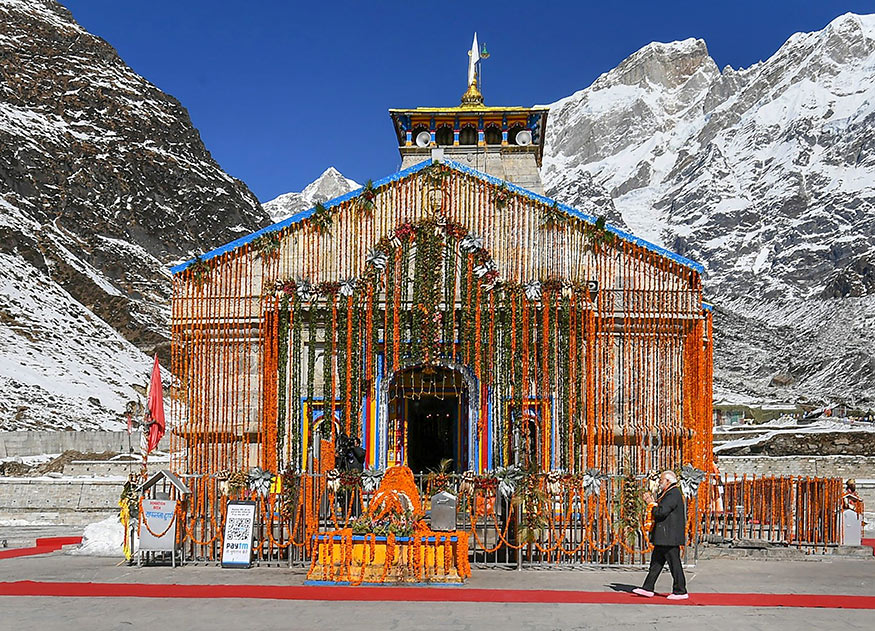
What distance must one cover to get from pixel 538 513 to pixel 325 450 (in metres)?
6.37

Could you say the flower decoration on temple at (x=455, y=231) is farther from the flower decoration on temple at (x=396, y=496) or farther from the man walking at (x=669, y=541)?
the man walking at (x=669, y=541)

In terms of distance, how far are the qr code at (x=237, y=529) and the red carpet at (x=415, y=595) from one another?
76.2 inches

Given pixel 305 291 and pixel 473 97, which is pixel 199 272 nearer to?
pixel 305 291

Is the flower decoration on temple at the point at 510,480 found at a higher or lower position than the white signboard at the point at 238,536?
higher

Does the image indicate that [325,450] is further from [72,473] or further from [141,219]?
[141,219]

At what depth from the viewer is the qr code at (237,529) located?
15750 millimetres

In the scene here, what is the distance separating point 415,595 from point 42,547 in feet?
34.7

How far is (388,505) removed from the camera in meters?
14.8

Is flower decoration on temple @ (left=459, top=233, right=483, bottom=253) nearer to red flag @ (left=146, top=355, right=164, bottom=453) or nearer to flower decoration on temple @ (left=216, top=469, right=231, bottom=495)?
red flag @ (left=146, top=355, right=164, bottom=453)

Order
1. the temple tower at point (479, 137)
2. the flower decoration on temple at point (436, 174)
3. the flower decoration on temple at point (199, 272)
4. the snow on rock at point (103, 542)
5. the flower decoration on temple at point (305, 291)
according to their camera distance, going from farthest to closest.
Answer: the temple tower at point (479, 137)
the flower decoration on temple at point (436, 174)
the flower decoration on temple at point (199, 272)
the flower decoration on temple at point (305, 291)
the snow on rock at point (103, 542)

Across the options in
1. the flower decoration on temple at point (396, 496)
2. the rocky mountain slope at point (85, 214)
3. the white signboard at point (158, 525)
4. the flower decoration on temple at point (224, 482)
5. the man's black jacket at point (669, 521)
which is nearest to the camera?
the man's black jacket at point (669, 521)

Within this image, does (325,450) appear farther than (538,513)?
Yes

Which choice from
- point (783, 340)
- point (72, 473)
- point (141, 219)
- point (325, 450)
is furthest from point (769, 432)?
point (783, 340)

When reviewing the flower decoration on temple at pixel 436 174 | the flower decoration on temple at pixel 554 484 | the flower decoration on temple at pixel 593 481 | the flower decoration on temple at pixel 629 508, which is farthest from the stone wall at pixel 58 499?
the flower decoration on temple at pixel 629 508
